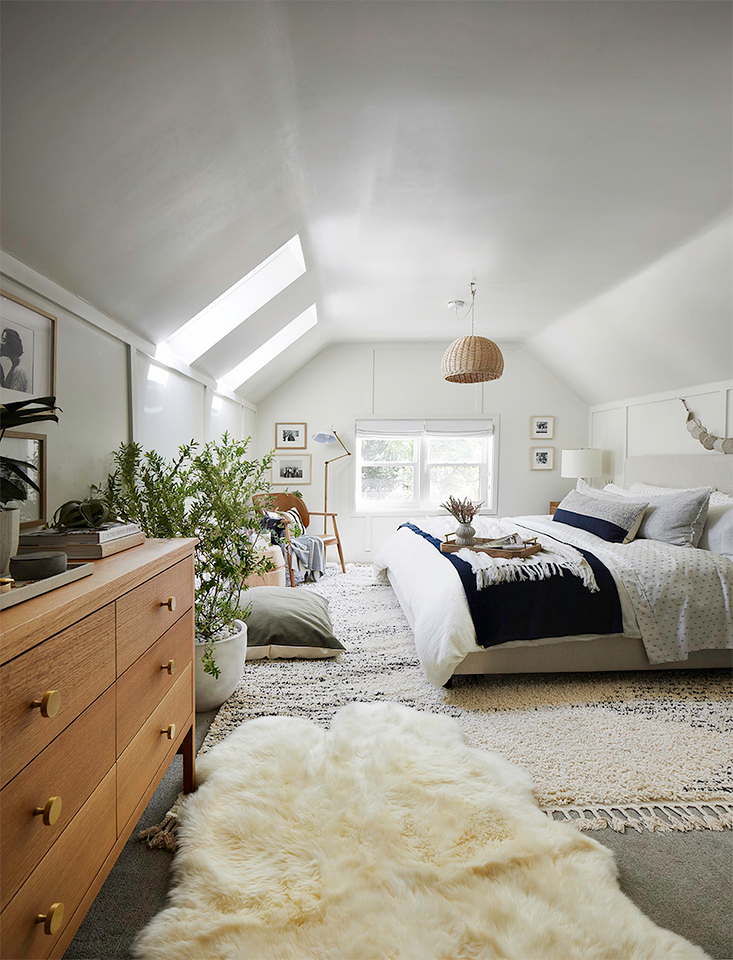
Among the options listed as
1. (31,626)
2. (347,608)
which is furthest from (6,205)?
(347,608)

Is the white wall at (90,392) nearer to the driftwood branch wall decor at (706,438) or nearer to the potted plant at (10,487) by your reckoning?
the potted plant at (10,487)

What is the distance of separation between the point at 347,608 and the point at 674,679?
2.32 meters

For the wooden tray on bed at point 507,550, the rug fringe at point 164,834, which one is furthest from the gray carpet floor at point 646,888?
the wooden tray on bed at point 507,550

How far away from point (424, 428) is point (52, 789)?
19.5 ft

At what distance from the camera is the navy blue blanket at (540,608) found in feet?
9.23

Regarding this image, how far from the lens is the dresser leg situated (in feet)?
6.21

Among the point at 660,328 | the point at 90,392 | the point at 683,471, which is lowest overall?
the point at 683,471

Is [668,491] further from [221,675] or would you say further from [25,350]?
[25,350]

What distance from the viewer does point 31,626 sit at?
2.79 ft

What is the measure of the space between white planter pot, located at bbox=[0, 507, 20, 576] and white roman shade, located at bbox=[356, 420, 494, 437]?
5.50m

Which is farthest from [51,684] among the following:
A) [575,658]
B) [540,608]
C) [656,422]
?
Result: [656,422]

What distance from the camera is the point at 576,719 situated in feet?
8.30

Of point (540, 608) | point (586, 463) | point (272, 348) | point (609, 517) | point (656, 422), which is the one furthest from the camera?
point (586, 463)

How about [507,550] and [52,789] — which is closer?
[52,789]
